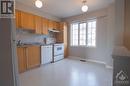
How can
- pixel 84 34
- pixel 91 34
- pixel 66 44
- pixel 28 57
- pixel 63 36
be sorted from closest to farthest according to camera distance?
pixel 28 57, pixel 91 34, pixel 84 34, pixel 63 36, pixel 66 44

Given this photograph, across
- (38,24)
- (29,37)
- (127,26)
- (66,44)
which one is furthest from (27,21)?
(127,26)

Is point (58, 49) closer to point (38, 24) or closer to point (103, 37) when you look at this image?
point (38, 24)

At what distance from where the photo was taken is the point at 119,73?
123 cm

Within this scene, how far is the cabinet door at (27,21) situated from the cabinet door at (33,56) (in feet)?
2.95

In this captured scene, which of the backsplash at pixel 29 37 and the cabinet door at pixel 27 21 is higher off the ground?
the cabinet door at pixel 27 21

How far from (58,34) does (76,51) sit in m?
1.52

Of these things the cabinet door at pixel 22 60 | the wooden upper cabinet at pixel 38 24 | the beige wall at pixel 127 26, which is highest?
the wooden upper cabinet at pixel 38 24

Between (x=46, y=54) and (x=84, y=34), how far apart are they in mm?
2395

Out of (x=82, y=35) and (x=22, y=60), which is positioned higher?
(x=82, y=35)

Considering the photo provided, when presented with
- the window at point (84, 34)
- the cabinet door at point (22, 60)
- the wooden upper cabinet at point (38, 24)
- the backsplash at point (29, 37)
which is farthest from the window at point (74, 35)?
the cabinet door at point (22, 60)

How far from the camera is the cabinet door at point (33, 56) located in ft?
13.1

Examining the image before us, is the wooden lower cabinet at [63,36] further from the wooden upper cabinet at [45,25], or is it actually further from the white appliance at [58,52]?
the wooden upper cabinet at [45,25]

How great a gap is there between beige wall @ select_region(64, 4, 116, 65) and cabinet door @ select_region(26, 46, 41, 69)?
255cm

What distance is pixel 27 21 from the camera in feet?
14.1
